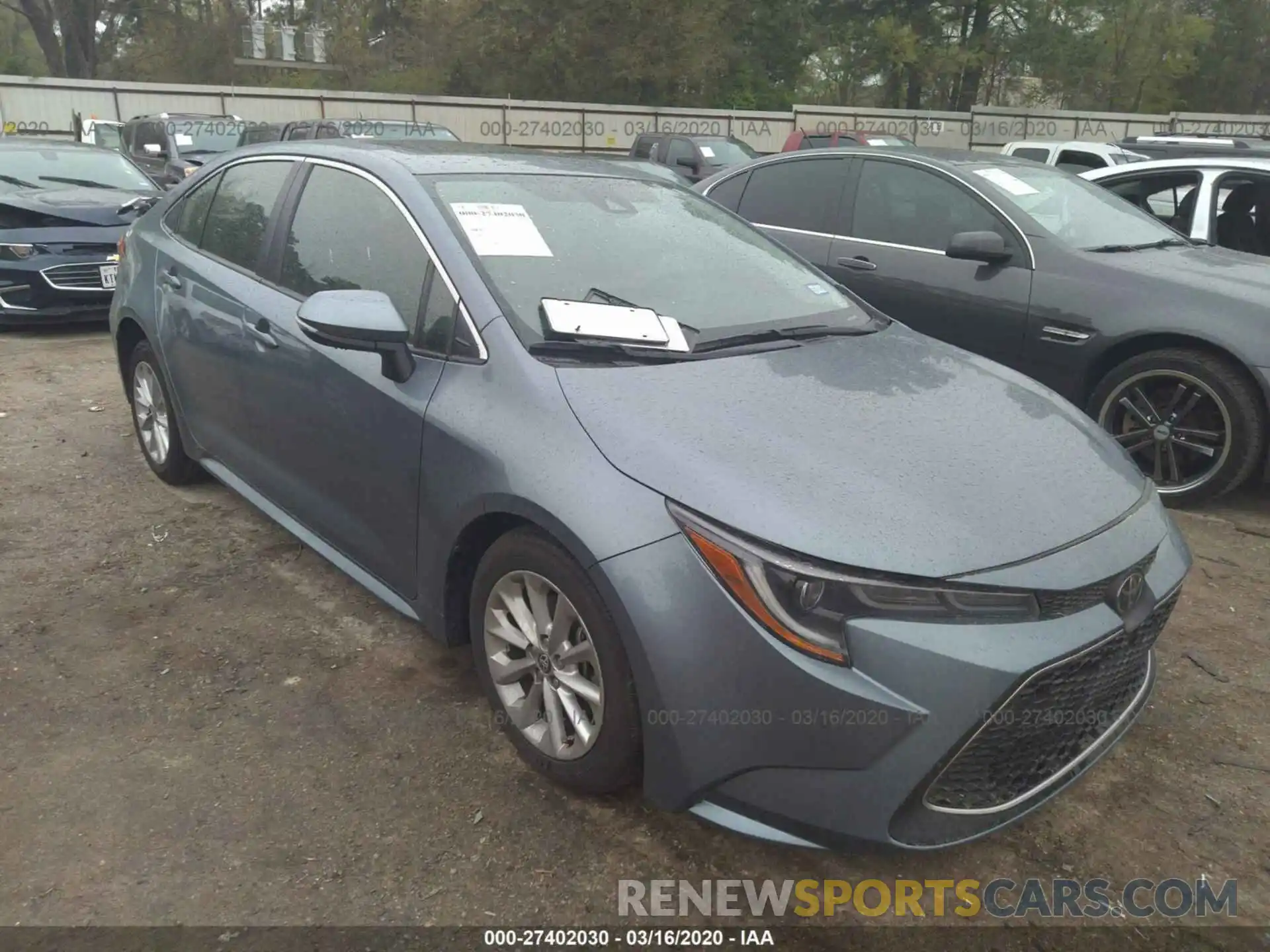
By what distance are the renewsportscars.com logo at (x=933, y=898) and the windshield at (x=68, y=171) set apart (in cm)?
830

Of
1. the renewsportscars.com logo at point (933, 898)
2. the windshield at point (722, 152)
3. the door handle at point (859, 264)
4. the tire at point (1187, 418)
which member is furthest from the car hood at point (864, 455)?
the windshield at point (722, 152)

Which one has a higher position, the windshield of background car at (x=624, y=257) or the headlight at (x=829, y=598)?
the windshield of background car at (x=624, y=257)

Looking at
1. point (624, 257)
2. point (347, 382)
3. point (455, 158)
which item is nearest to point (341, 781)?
point (347, 382)

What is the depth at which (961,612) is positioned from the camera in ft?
6.69

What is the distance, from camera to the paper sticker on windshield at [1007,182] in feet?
17.2

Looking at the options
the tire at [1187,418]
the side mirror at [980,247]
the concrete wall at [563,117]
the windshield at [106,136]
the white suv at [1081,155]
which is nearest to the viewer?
the tire at [1187,418]

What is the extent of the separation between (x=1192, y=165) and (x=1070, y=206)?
5.77 ft

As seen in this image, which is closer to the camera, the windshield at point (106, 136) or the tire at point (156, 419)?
the tire at point (156, 419)

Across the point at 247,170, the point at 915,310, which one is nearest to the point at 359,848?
the point at 247,170

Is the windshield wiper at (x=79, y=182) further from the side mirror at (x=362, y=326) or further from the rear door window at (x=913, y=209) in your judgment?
the side mirror at (x=362, y=326)

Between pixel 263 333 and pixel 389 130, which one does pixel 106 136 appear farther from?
pixel 263 333

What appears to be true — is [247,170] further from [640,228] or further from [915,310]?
[915,310]

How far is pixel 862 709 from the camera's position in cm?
196

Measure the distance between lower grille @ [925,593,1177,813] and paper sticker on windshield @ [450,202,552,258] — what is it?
69.3 inches
